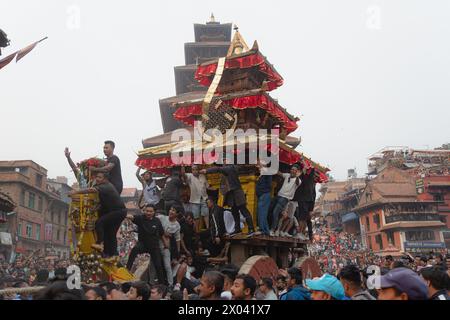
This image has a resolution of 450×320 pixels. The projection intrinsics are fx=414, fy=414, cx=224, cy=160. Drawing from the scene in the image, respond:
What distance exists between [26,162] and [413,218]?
44045mm

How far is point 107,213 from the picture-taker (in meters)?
7.19

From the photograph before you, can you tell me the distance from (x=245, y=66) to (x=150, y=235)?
6.04m

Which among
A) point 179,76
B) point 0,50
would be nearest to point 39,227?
point 179,76

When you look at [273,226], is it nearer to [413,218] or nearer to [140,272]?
[140,272]

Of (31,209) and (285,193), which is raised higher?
(31,209)

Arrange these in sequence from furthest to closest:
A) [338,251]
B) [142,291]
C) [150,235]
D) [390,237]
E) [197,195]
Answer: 1. [390,237]
2. [338,251]
3. [197,195]
4. [150,235]
5. [142,291]

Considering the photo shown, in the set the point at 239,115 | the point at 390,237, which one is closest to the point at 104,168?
the point at 239,115

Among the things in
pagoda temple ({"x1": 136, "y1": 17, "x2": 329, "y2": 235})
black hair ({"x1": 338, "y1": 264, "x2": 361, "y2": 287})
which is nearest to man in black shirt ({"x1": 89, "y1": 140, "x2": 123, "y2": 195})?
pagoda temple ({"x1": 136, "y1": 17, "x2": 329, "y2": 235})

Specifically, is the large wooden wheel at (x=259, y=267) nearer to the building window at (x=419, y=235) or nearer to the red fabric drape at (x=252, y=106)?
the red fabric drape at (x=252, y=106)

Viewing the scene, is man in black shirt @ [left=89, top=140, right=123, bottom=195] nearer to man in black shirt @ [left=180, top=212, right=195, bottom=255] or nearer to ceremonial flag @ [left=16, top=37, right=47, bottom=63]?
man in black shirt @ [left=180, top=212, right=195, bottom=255]

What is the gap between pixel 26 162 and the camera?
43.8 meters

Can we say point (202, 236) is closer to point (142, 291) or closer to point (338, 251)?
point (142, 291)

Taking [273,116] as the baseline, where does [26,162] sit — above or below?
above

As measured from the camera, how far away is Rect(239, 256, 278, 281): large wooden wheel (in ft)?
25.1
